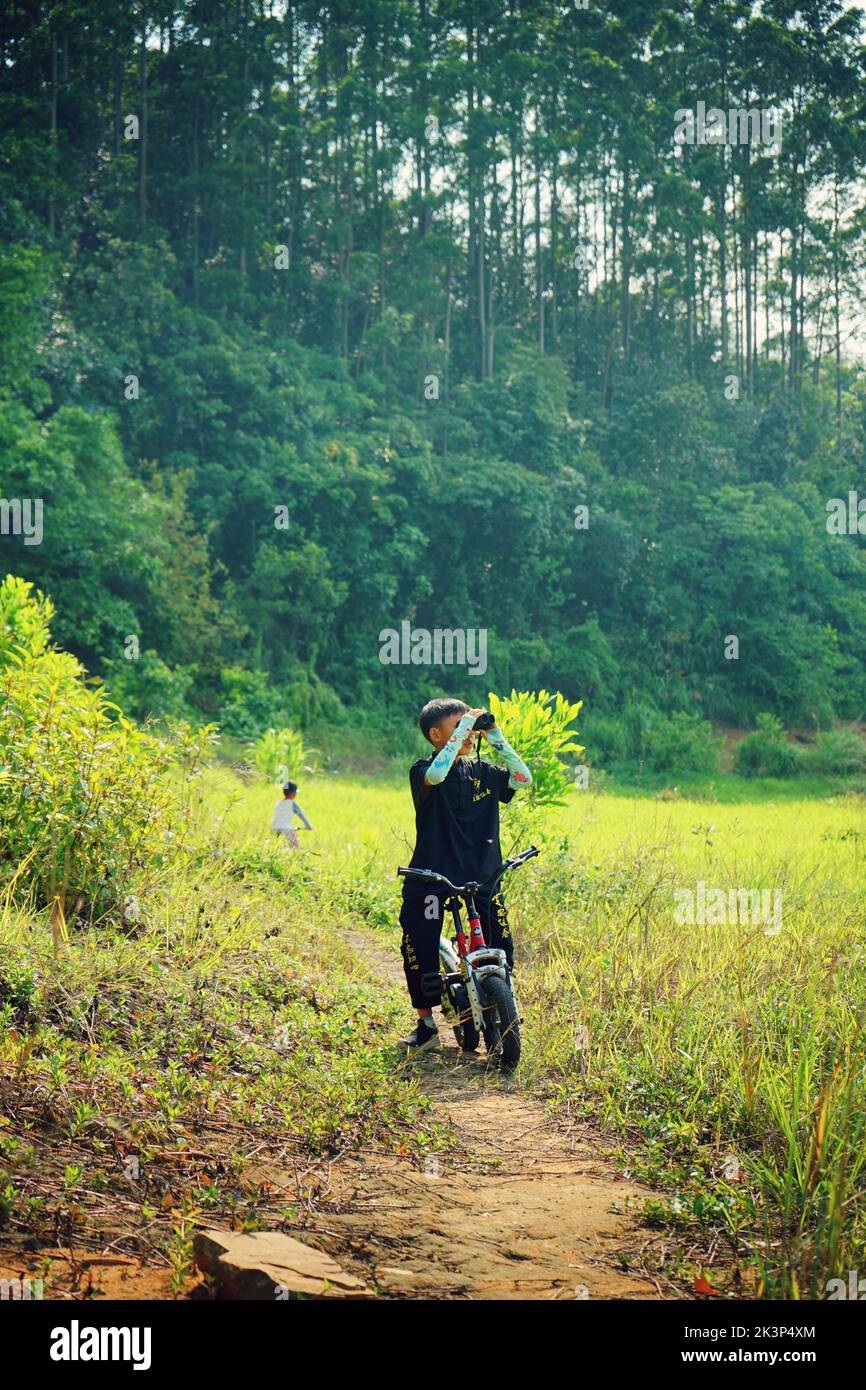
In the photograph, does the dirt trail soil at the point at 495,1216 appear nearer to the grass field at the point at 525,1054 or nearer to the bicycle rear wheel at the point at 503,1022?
the grass field at the point at 525,1054

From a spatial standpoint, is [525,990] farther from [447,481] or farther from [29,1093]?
[447,481]

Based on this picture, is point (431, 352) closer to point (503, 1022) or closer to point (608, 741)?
point (608, 741)

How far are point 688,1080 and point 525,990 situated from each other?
1833mm

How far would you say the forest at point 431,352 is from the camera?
2773cm

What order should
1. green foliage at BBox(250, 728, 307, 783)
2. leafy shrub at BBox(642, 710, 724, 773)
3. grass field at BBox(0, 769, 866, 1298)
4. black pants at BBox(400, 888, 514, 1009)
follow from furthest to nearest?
1. leafy shrub at BBox(642, 710, 724, 773)
2. green foliage at BBox(250, 728, 307, 783)
3. black pants at BBox(400, 888, 514, 1009)
4. grass field at BBox(0, 769, 866, 1298)

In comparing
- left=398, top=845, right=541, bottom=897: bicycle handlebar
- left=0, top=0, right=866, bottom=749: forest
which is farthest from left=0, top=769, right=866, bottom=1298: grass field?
left=0, top=0, right=866, bottom=749: forest

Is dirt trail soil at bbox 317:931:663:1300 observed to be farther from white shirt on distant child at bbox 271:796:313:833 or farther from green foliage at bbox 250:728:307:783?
green foliage at bbox 250:728:307:783

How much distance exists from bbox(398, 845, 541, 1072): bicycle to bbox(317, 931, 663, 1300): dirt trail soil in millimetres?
441

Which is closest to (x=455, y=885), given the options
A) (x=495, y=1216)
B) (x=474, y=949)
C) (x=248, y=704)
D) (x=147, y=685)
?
(x=474, y=949)

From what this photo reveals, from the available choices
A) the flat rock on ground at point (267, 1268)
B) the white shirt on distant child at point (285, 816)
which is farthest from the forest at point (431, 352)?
the flat rock on ground at point (267, 1268)

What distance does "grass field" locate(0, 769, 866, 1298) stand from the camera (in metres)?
3.88

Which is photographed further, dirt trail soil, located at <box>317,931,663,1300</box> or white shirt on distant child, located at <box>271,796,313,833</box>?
white shirt on distant child, located at <box>271,796,313,833</box>

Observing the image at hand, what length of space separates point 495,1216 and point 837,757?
92.8 feet

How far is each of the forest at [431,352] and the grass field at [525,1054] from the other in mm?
17436
